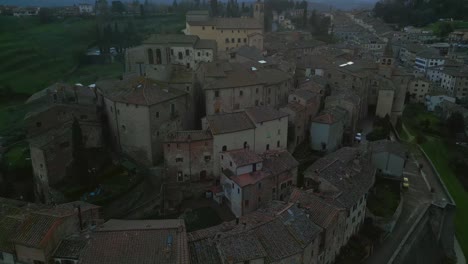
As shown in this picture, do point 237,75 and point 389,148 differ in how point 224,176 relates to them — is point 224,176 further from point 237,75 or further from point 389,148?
point 389,148

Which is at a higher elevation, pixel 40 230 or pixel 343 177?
pixel 40 230

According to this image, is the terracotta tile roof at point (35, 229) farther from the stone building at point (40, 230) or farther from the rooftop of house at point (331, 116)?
the rooftop of house at point (331, 116)

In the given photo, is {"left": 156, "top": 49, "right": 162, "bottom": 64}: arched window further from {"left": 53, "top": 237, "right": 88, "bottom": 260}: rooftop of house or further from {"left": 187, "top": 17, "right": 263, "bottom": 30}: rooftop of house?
{"left": 53, "top": 237, "right": 88, "bottom": 260}: rooftop of house

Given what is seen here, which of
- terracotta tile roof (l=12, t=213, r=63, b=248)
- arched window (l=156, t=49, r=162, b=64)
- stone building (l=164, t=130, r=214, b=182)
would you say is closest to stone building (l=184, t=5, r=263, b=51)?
arched window (l=156, t=49, r=162, b=64)

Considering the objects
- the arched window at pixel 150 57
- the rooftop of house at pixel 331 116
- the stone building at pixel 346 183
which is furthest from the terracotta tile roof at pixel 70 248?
the arched window at pixel 150 57

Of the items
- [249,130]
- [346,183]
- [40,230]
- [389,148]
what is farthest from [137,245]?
[389,148]

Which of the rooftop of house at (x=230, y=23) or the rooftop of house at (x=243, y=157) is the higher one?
the rooftop of house at (x=230, y=23)
